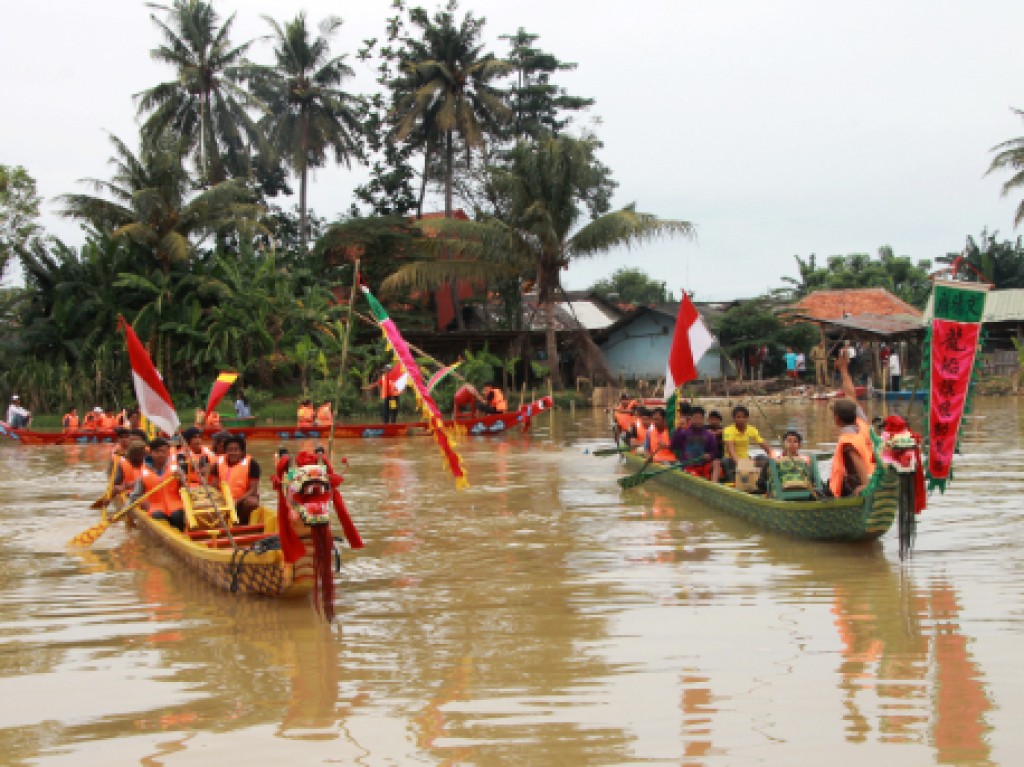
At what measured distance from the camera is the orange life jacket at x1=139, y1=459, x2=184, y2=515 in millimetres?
9648

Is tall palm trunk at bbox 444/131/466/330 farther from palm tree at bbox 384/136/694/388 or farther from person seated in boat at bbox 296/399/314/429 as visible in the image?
person seated in boat at bbox 296/399/314/429

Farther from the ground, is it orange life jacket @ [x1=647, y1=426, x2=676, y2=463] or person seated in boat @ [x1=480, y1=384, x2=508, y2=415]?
person seated in boat @ [x1=480, y1=384, x2=508, y2=415]

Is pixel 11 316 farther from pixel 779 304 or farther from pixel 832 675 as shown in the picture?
pixel 832 675

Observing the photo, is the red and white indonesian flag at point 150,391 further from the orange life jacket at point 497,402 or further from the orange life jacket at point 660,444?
the orange life jacket at point 497,402

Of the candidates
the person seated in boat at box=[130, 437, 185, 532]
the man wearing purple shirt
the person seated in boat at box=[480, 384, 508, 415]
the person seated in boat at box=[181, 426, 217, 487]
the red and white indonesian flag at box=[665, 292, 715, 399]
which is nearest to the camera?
→ the person seated in boat at box=[130, 437, 185, 532]

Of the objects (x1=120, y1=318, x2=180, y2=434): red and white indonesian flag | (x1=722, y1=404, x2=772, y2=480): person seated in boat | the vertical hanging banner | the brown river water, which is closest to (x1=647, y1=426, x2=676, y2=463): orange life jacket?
(x1=722, y1=404, x2=772, y2=480): person seated in boat

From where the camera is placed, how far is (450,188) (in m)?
31.8

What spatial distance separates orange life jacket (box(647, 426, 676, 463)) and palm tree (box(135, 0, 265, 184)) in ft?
72.6

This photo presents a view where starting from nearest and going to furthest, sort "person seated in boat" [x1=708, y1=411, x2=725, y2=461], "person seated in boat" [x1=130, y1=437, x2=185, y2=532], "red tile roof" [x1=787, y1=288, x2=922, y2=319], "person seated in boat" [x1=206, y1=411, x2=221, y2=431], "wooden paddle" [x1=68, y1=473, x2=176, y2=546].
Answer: "wooden paddle" [x1=68, y1=473, x2=176, y2=546] < "person seated in boat" [x1=130, y1=437, x2=185, y2=532] < "person seated in boat" [x1=708, y1=411, x2=725, y2=461] < "person seated in boat" [x1=206, y1=411, x2=221, y2=431] < "red tile roof" [x1=787, y1=288, x2=922, y2=319]

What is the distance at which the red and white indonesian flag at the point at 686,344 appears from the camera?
1213 centimetres

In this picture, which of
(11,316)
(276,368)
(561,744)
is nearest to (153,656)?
(561,744)

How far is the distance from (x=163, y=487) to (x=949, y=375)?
654cm

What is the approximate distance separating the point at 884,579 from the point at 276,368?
73.5 feet

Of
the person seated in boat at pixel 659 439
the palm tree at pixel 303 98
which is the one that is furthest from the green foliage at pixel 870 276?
the person seated in boat at pixel 659 439
